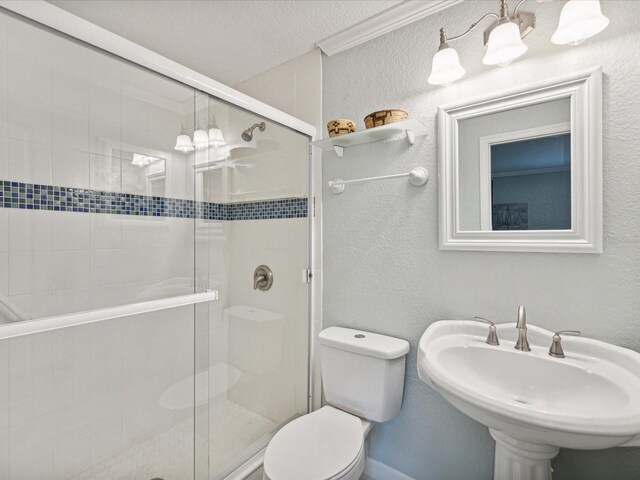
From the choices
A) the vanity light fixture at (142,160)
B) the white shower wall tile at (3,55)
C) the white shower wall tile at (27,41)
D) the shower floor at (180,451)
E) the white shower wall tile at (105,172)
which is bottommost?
the shower floor at (180,451)

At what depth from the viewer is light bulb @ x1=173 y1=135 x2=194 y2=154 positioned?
1.31 metres

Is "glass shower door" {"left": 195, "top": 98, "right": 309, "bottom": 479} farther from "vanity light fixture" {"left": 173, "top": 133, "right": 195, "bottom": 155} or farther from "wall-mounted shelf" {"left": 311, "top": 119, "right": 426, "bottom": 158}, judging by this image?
"wall-mounted shelf" {"left": 311, "top": 119, "right": 426, "bottom": 158}

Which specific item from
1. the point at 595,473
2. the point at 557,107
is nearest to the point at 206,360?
the point at 595,473

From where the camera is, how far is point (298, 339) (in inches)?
70.4

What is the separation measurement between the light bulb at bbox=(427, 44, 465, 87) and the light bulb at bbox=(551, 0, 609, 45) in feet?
1.02

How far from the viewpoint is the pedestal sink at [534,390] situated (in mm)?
714

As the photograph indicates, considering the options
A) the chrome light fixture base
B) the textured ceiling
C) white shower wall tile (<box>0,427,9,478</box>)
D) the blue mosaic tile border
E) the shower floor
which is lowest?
the shower floor

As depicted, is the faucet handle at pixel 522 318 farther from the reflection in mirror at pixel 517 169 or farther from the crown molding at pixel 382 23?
the crown molding at pixel 382 23

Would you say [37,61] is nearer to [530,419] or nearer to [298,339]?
[298,339]

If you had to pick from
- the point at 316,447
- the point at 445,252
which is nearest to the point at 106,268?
the point at 316,447

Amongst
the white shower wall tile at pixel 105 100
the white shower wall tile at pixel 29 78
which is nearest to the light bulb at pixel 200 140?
the white shower wall tile at pixel 105 100

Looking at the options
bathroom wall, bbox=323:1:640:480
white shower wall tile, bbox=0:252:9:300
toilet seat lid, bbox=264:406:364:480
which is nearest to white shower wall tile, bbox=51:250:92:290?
white shower wall tile, bbox=0:252:9:300

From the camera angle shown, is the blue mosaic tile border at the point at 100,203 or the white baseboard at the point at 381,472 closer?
the blue mosaic tile border at the point at 100,203

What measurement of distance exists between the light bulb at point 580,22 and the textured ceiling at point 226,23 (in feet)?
2.30
